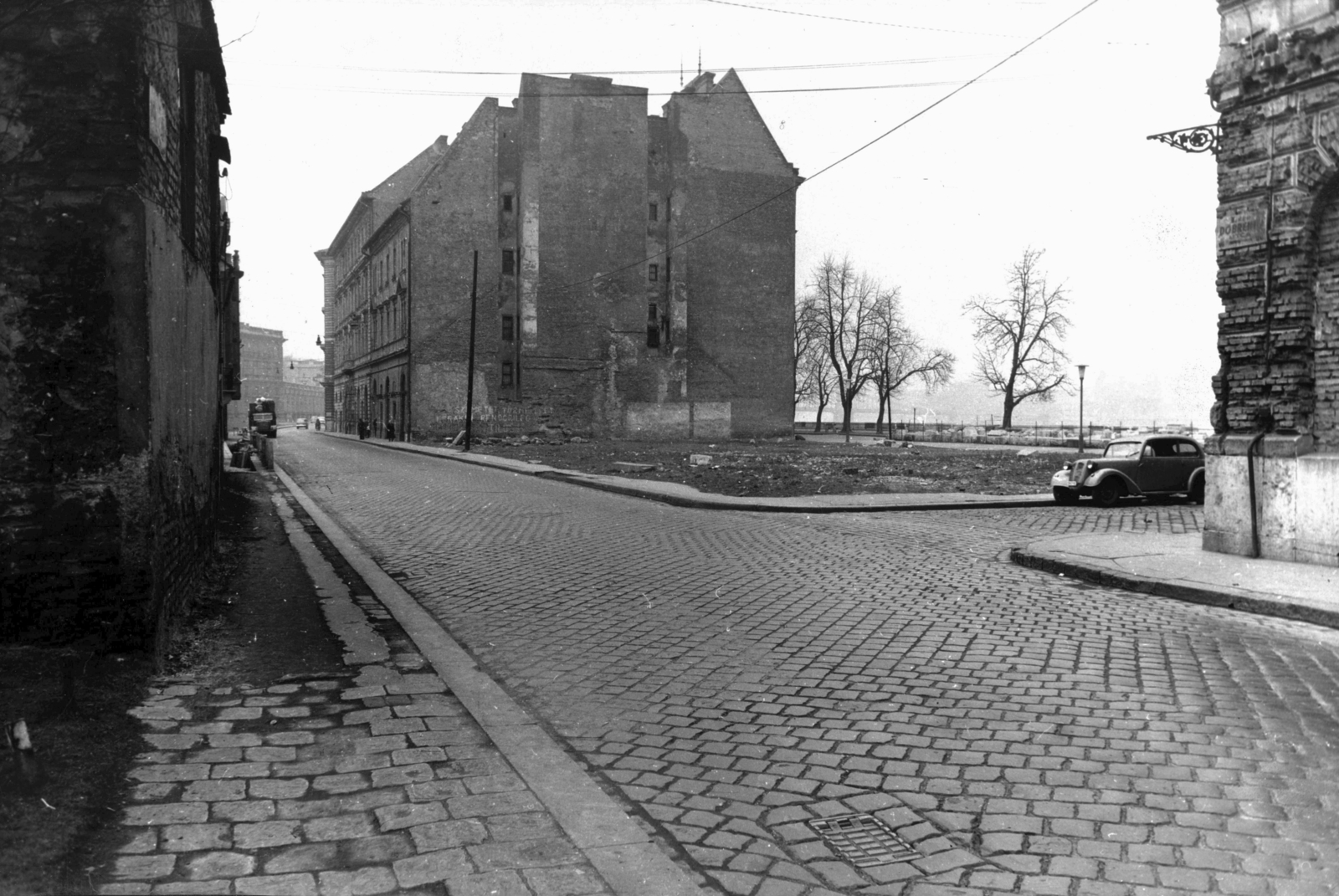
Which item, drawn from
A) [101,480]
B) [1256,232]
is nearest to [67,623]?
[101,480]

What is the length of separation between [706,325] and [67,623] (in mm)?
47063

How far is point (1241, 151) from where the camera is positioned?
33.8 feet

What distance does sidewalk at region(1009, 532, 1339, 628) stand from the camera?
7926 mm

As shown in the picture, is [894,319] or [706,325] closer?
[706,325]

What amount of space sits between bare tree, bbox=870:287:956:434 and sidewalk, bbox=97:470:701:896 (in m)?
63.6

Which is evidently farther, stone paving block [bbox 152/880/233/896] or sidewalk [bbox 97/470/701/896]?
sidewalk [bbox 97/470/701/896]

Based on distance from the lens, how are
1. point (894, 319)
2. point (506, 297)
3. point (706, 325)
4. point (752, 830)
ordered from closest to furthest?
point (752, 830)
point (506, 297)
point (706, 325)
point (894, 319)

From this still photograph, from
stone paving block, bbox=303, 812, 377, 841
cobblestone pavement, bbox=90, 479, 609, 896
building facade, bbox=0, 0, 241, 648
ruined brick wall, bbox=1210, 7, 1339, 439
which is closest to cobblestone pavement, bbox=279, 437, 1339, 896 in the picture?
cobblestone pavement, bbox=90, 479, 609, 896

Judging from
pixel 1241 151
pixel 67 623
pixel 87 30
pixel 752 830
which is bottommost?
pixel 752 830

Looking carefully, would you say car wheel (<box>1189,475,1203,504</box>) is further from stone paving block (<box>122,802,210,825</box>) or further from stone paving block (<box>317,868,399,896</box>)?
stone paving block (<box>122,802,210,825</box>)

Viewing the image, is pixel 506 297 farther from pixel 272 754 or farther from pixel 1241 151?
pixel 272 754

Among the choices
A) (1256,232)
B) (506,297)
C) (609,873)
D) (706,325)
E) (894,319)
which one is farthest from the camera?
(894,319)

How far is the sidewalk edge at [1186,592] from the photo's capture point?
766 cm

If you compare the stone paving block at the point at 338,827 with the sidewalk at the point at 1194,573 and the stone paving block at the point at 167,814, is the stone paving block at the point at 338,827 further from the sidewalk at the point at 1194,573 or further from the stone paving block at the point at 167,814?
the sidewalk at the point at 1194,573
